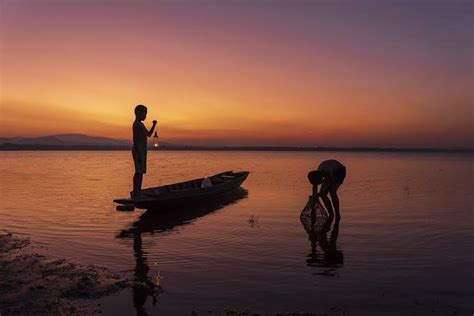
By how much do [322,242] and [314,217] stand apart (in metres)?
2.49

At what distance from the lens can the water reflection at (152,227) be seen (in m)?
8.62

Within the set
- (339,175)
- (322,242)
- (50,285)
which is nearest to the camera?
(50,285)

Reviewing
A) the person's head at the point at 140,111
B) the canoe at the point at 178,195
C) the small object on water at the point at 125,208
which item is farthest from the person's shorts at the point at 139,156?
the canoe at the point at 178,195

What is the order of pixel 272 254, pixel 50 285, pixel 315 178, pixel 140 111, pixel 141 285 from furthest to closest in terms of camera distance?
1. pixel 315 178
2. pixel 140 111
3. pixel 272 254
4. pixel 141 285
5. pixel 50 285

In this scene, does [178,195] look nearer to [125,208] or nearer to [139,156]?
[125,208]

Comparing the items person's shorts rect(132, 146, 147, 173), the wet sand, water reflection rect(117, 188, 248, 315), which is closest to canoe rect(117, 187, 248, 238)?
water reflection rect(117, 188, 248, 315)

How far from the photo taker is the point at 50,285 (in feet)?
28.6

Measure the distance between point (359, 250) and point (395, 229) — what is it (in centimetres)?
452

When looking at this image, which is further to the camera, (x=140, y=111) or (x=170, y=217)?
(x=170, y=217)

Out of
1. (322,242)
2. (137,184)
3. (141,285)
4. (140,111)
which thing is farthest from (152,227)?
(141,285)

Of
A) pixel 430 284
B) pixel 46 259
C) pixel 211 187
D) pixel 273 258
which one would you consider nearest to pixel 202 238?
pixel 273 258

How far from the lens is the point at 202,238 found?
47.8 feet

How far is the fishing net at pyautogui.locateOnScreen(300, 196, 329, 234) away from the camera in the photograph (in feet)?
51.9

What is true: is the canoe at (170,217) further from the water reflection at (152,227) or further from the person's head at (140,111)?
the person's head at (140,111)
